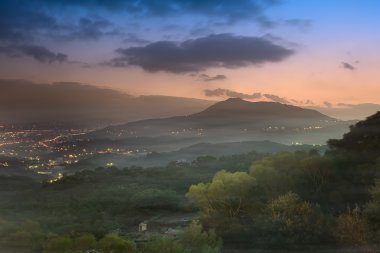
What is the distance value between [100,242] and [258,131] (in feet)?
34.8

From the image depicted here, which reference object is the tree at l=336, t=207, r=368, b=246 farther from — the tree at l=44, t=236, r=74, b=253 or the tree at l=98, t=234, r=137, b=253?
the tree at l=44, t=236, r=74, b=253

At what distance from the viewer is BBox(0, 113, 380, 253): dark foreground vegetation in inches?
295

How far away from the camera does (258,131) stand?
54.8 feet

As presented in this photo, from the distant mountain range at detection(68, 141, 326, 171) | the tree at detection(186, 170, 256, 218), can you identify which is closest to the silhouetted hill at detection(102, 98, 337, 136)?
the distant mountain range at detection(68, 141, 326, 171)

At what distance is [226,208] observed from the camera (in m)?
8.62

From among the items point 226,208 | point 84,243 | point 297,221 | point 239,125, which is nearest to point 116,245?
point 84,243

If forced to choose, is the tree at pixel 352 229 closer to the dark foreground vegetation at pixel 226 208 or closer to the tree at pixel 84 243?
the dark foreground vegetation at pixel 226 208

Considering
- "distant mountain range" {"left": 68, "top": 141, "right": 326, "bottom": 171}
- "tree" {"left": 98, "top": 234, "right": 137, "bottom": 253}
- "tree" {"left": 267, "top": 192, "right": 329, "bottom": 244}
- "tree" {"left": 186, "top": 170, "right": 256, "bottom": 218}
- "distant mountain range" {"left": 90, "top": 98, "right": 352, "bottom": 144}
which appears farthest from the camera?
"distant mountain range" {"left": 90, "top": 98, "right": 352, "bottom": 144}

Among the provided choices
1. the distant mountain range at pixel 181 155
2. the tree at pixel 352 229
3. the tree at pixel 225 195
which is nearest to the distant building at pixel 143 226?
the tree at pixel 225 195

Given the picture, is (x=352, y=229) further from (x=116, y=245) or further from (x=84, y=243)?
(x=84, y=243)

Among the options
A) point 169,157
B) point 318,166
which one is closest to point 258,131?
point 169,157

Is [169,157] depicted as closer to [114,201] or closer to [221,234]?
[114,201]

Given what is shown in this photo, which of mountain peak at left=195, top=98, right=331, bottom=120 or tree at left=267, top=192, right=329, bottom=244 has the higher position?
mountain peak at left=195, top=98, right=331, bottom=120

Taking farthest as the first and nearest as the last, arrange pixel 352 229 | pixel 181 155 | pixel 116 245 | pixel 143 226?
1. pixel 181 155
2. pixel 143 226
3. pixel 352 229
4. pixel 116 245
